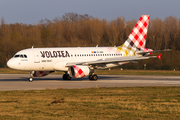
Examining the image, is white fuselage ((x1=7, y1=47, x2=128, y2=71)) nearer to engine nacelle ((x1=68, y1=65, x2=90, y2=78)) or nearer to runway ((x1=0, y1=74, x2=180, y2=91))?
engine nacelle ((x1=68, y1=65, x2=90, y2=78))

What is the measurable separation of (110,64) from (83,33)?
58014mm

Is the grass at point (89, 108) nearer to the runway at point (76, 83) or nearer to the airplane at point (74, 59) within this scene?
the runway at point (76, 83)

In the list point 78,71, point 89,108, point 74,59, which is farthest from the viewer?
point 74,59

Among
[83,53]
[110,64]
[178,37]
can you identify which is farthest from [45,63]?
[178,37]

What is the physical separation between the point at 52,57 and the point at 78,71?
3724mm

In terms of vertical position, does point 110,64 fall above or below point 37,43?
below

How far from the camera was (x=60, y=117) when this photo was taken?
12625 millimetres

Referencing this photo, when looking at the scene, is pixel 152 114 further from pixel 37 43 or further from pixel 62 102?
pixel 37 43

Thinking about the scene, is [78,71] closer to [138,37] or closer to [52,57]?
[52,57]

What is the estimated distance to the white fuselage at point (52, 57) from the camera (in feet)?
105

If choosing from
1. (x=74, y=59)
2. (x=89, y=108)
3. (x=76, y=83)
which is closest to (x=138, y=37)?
(x=74, y=59)

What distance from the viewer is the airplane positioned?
32.0 m

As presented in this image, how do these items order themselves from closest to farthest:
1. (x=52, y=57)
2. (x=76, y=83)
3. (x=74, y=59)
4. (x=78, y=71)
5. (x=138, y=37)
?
(x=76, y=83), (x=78, y=71), (x=52, y=57), (x=74, y=59), (x=138, y=37)

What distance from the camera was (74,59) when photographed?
3472 centimetres
